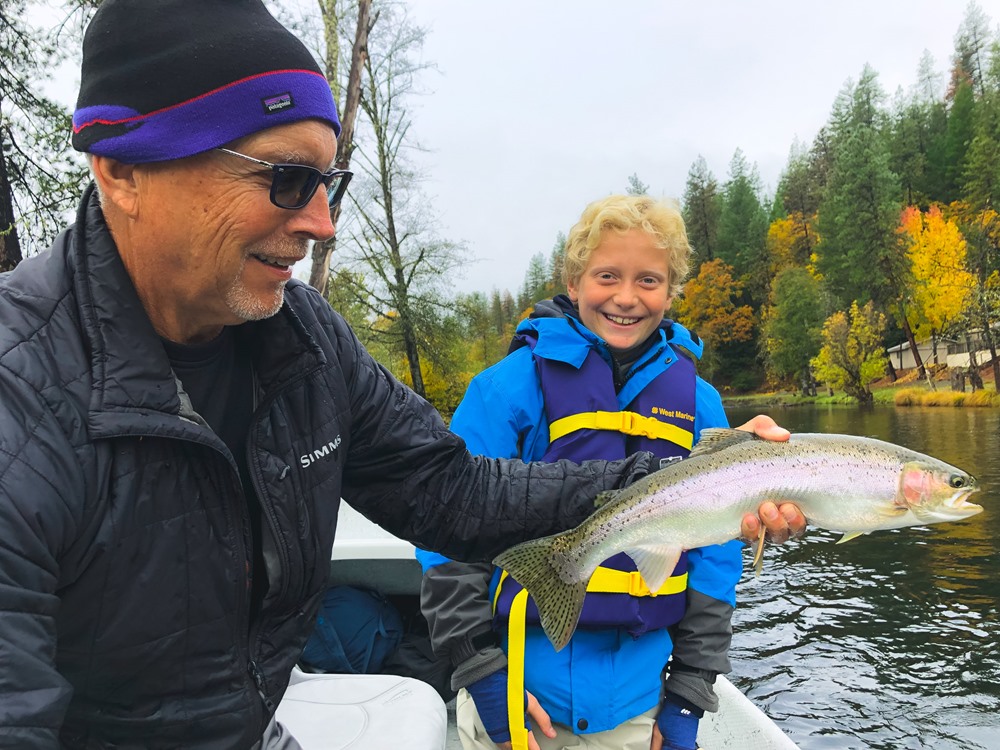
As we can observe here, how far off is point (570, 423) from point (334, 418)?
110 centimetres

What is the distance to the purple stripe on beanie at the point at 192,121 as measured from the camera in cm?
171

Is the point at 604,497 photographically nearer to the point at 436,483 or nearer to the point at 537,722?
the point at 436,483

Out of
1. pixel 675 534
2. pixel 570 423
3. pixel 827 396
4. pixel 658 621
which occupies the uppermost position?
pixel 570 423

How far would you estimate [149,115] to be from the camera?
67.2 inches

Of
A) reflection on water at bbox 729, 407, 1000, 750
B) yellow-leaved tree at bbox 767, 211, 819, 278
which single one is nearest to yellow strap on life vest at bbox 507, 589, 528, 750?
reflection on water at bbox 729, 407, 1000, 750

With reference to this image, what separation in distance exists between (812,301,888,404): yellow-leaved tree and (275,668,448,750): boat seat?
161 ft

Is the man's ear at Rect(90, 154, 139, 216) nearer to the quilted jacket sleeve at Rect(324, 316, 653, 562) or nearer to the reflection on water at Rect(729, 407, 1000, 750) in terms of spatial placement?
the quilted jacket sleeve at Rect(324, 316, 653, 562)

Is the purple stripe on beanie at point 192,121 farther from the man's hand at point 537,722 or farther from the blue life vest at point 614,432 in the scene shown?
the man's hand at point 537,722

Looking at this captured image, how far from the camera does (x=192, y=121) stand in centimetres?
173

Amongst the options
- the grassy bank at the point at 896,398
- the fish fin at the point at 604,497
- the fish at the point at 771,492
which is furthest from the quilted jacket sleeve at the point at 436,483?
the grassy bank at the point at 896,398

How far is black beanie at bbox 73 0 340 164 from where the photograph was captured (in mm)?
1713

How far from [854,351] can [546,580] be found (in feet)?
170

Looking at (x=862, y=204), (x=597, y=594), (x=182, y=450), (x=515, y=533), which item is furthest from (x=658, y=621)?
(x=862, y=204)

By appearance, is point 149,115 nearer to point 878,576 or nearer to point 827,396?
point 878,576
